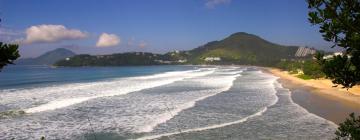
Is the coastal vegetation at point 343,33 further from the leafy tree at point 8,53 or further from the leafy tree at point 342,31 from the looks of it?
the leafy tree at point 8,53

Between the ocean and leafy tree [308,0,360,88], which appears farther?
the ocean

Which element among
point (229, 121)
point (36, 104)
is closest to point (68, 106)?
point (36, 104)

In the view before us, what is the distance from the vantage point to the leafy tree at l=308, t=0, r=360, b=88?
Answer: 327 inches

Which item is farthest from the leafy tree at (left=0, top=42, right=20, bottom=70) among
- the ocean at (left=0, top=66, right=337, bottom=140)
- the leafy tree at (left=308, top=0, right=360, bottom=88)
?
the ocean at (left=0, top=66, right=337, bottom=140)

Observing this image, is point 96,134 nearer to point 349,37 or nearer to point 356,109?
point 349,37

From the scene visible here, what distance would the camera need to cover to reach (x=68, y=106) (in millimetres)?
33625

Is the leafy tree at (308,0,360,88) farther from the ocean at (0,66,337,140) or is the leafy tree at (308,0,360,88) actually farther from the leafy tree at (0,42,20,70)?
the ocean at (0,66,337,140)

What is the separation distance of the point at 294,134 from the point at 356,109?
11.9 m

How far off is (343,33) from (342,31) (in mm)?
79

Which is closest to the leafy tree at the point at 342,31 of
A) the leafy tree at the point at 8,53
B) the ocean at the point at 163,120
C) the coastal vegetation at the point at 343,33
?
the coastal vegetation at the point at 343,33

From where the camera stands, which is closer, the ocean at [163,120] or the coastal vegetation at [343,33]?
the coastal vegetation at [343,33]

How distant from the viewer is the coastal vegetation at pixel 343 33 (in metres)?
8.30

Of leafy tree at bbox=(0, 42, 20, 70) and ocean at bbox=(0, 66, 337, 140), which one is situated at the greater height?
leafy tree at bbox=(0, 42, 20, 70)

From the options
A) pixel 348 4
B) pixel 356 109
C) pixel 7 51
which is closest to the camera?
pixel 7 51
